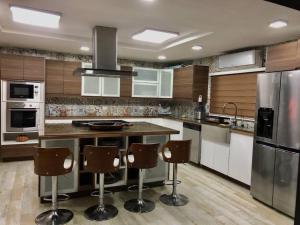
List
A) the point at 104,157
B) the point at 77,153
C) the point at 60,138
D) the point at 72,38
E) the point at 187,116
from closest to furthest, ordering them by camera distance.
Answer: the point at 104,157 → the point at 60,138 → the point at 77,153 → the point at 72,38 → the point at 187,116

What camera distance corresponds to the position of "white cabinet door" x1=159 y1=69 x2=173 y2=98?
21.0 ft

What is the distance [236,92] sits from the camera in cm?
481

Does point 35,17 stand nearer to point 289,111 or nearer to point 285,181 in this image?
point 289,111

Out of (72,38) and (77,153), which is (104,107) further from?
(77,153)

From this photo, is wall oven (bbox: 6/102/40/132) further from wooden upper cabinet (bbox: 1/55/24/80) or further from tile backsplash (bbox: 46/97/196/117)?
tile backsplash (bbox: 46/97/196/117)

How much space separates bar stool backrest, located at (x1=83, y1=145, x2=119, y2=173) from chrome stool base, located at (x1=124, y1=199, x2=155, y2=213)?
27.8 inches

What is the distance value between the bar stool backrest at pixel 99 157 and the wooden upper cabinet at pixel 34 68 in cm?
305

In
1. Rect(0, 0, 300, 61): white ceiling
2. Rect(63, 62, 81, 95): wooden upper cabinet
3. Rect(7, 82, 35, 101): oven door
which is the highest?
Rect(0, 0, 300, 61): white ceiling

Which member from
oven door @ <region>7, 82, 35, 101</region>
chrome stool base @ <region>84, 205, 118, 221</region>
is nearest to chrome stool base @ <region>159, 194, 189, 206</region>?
chrome stool base @ <region>84, 205, 118, 221</region>

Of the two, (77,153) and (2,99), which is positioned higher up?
(2,99)

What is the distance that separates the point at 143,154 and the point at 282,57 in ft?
7.32

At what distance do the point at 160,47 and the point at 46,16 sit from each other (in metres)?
2.34

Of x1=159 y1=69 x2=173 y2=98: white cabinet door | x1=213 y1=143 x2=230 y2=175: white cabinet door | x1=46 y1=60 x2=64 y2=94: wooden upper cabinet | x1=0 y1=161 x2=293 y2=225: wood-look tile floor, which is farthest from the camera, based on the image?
x1=159 y1=69 x2=173 y2=98: white cabinet door

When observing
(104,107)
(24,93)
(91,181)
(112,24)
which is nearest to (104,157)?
(91,181)
